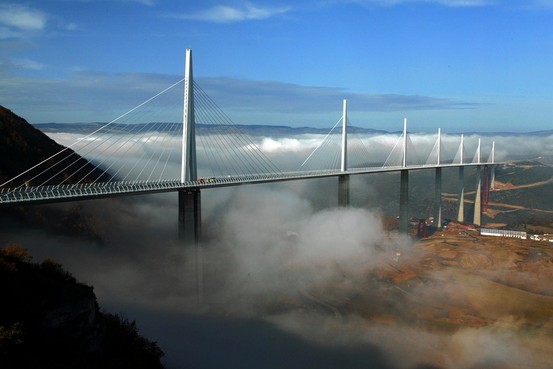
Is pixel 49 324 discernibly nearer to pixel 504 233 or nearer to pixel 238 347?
pixel 238 347

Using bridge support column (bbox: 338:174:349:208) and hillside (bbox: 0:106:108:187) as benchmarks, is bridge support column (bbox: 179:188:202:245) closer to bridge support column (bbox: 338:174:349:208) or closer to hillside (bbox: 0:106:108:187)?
hillside (bbox: 0:106:108:187)

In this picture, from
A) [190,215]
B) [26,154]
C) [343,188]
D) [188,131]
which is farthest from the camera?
[343,188]

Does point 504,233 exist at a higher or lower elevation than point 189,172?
lower

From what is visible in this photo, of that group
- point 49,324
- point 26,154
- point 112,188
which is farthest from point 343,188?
point 49,324

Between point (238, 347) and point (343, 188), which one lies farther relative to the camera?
point (343, 188)

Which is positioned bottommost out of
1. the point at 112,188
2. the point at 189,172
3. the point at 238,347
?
the point at 238,347

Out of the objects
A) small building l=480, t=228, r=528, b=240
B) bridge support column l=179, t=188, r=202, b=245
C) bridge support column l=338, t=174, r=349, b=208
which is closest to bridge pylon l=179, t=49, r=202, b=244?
bridge support column l=179, t=188, r=202, b=245

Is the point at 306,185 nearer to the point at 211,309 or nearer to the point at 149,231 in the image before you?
the point at 149,231
